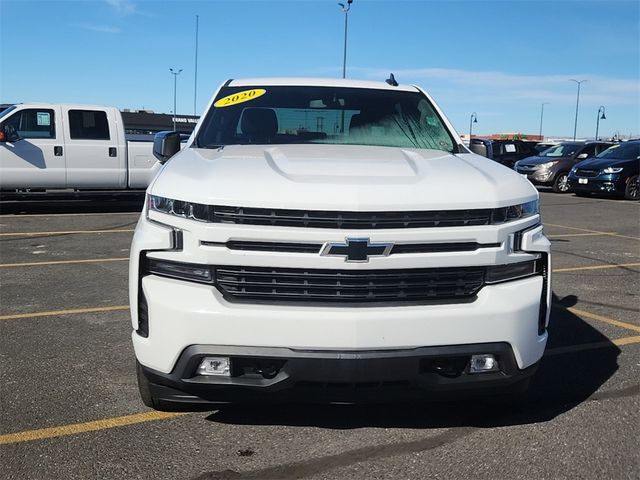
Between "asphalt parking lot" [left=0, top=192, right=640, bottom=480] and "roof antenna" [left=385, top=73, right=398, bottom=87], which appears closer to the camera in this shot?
"asphalt parking lot" [left=0, top=192, right=640, bottom=480]

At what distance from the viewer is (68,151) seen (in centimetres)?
1286

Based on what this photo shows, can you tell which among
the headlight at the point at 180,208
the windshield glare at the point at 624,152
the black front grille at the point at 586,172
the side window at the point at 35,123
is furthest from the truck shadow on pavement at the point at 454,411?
the windshield glare at the point at 624,152

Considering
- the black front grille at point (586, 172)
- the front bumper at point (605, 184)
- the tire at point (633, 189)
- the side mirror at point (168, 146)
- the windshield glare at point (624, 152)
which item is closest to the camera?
the side mirror at point (168, 146)

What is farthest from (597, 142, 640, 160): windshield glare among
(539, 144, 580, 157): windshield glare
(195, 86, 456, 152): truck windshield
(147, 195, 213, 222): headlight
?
(147, 195, 213, 222): headlight

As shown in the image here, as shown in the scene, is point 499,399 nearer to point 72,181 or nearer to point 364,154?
point 364,154

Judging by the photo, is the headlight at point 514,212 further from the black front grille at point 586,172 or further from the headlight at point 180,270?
the black front grille at point 586,172

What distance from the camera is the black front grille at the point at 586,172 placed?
19109 mm

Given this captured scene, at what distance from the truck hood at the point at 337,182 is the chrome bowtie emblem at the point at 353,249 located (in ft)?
0.49

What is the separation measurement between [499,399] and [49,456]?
2266mm

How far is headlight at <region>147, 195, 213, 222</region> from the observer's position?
2881mm

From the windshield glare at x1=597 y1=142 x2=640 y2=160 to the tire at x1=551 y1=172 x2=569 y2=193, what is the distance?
1478 mm

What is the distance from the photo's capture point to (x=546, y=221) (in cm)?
1327

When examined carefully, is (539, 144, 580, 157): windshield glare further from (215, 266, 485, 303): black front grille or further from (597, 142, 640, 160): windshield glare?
(215, 266, 485, 303): black front grille

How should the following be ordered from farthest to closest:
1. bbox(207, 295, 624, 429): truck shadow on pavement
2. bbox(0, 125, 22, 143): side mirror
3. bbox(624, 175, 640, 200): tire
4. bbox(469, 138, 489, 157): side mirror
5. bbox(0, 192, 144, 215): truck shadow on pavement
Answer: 1. bbox(624, 175, 640, 200): tire
2. bbox(0, 192, 144, 215): truck shadow on pavement
3. bbox(0, 125, 22, 143): side mirror
4. bbox(469, 138, 489, 157): side mirror
5. bbox(207, 295, 624, 429): truck shadow on pavement
